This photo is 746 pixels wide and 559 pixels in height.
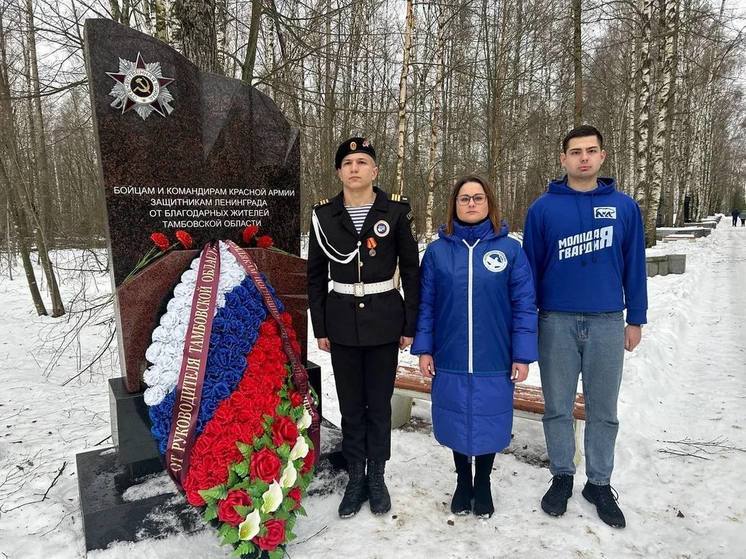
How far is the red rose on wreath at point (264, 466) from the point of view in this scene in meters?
2.15

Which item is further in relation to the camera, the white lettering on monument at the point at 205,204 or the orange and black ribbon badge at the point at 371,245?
the white lettering on monument at the point at 205,204

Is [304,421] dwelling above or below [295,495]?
above

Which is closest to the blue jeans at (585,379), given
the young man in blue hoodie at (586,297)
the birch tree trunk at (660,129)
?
the young man in blue hoodie at (586,297)

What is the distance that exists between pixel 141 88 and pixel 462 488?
2886 millimetres

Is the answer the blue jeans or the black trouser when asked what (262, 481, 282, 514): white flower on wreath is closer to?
the black trouser

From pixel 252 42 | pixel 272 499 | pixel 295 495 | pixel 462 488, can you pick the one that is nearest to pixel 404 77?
pixel 252 42

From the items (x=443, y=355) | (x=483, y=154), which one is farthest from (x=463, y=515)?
(x=483, y=154)

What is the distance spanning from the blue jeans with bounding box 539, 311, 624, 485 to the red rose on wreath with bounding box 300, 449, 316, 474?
1317mm

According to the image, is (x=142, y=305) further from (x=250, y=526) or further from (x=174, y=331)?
(x=250, y=526)

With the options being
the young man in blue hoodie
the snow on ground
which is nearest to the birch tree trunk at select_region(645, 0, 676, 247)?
the snow on ground

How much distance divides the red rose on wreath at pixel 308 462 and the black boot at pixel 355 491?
23 cm

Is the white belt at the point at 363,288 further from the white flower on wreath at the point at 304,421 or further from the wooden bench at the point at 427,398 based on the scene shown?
the wooden bench at the point at 427,398

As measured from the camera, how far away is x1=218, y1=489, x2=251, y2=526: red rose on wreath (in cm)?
208

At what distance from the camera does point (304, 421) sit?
2.55m
